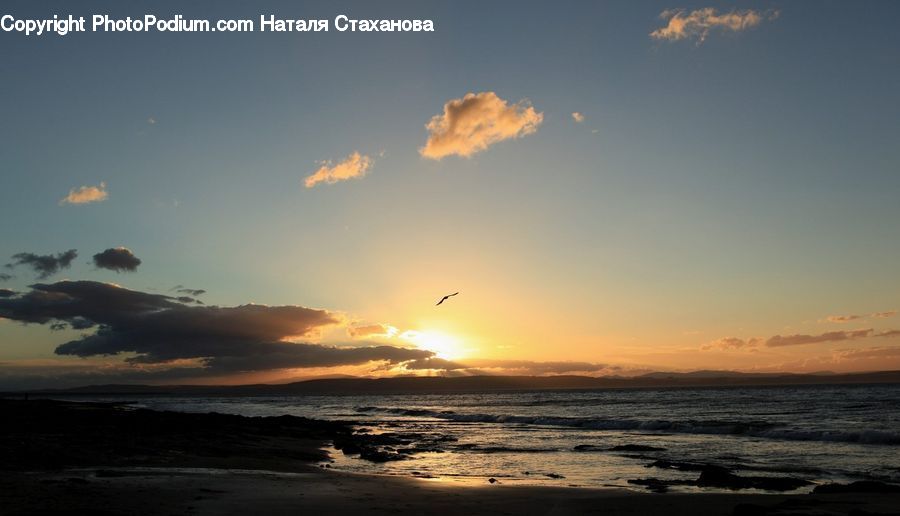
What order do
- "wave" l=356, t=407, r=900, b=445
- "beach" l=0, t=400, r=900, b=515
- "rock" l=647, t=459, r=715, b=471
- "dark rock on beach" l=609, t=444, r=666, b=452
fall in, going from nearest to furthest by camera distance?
"beach" l=0, t=400, r=900, b=515, "rock" l=647, t=459, r=715, b=471, "dark rock on beach" l=609, t=444, r=666, b=452, "wave" l=356, t=407, r=900, b=445

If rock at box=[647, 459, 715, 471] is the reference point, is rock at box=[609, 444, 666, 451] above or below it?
below

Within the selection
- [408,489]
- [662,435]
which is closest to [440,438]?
[662,435]

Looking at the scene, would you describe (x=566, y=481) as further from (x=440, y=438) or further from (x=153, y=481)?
(x=440, y=438)

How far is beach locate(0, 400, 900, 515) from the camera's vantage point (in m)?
13.0

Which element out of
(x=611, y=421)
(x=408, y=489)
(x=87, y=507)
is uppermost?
(x=87, y=507)

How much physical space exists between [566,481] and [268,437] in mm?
22676

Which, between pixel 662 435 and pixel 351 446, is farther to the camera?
pixel 662 435

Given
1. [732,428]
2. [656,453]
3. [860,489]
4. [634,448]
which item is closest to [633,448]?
[634,448]

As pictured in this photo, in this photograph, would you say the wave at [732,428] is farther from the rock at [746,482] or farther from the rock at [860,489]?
the rock at [860,489]

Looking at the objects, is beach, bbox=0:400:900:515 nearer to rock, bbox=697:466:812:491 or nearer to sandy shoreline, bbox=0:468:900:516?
sandy shoreline, bbox=0:468:900:516

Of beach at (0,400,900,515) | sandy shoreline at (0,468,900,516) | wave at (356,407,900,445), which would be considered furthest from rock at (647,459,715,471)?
wave at (356,407,900,445)

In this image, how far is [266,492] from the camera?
51.1 feet

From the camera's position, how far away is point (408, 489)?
56.6 ft

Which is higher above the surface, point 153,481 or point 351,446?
point 153,481
